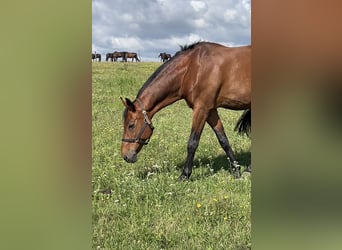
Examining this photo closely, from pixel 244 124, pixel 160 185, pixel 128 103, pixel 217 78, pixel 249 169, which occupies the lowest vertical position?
pixel 160 185

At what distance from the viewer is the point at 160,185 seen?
2.13 m

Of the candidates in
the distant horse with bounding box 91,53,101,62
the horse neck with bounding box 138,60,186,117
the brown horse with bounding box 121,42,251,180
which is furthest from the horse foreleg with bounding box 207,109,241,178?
the distant horse with bounding box 91,53,101,62

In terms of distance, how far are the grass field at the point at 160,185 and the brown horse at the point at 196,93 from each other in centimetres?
4

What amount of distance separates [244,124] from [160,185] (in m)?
0.58

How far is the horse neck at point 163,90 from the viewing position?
212 centimetres

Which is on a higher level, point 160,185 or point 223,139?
point 223,139

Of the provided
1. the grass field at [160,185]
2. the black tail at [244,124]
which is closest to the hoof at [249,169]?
the grass field at [160,185]

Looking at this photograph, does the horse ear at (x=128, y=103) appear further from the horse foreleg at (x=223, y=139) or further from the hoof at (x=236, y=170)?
the hoof at (x=236, y=170)

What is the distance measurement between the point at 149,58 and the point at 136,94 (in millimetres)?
209

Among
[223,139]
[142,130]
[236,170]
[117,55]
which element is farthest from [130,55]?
[236,170]

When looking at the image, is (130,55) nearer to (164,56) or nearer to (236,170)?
(164,56)
